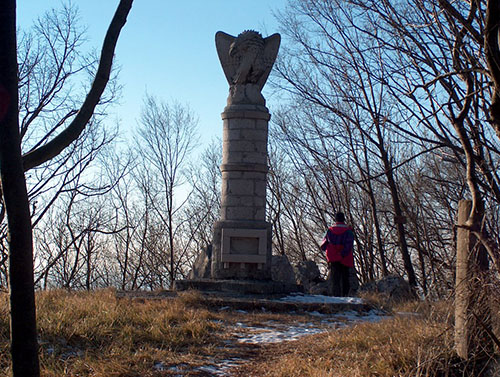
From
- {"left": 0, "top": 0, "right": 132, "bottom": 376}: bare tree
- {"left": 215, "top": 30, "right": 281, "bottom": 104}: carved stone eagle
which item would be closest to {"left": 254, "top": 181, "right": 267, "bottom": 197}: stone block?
{"left": 215, "top": 30, "right": 281, "bottom": 104}: carved stone eagle

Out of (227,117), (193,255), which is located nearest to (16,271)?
(227,117)

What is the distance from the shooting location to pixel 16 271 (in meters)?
3.59

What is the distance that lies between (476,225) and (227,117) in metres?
7.70

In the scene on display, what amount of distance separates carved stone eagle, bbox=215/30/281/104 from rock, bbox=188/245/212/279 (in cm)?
370

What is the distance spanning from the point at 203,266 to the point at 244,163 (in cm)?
306

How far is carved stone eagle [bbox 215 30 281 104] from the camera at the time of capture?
12.1 m

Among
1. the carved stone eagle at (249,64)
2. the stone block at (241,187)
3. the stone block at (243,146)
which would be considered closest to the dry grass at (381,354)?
the stone block at (241,187)

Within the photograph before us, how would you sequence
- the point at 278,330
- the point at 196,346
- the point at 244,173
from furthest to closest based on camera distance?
1. the point at 244,173
2. the point at 278,330
3. the point at 196,346

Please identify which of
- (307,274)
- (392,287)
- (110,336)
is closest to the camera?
(110,336)

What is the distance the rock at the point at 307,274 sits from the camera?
15.5 m

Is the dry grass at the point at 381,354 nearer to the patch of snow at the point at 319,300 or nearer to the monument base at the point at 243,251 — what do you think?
the patch of snow at the point at 319,300

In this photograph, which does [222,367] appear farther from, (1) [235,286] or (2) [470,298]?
(1) [235,286]

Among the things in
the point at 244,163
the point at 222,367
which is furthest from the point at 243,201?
the point at 222,367

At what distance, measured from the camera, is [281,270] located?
45.8 ft
